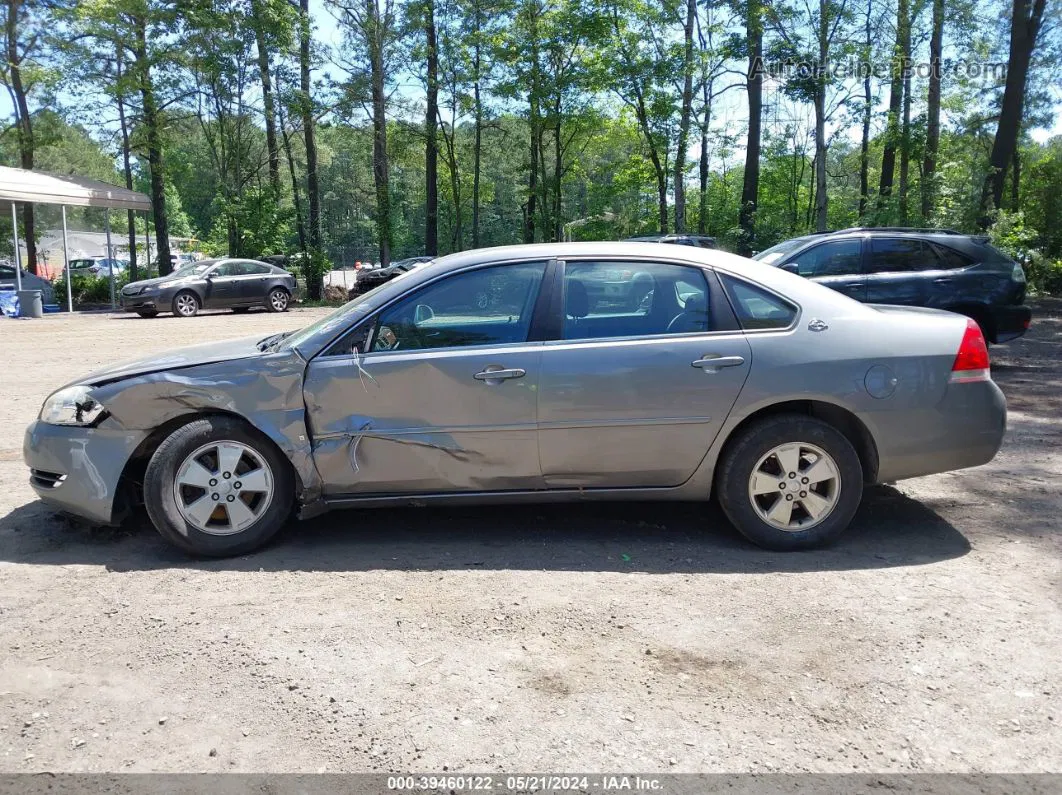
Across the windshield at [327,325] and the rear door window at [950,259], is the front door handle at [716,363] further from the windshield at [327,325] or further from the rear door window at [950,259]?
the rear door window at [950,259]

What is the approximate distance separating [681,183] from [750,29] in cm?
562

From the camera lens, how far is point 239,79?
28.2m

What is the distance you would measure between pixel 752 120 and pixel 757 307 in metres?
24.1

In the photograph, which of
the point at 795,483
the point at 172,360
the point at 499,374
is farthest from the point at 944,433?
the point at 172,360

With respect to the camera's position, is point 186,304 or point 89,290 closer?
point 186,304

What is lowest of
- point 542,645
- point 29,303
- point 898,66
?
point 542,645

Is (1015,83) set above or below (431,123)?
below

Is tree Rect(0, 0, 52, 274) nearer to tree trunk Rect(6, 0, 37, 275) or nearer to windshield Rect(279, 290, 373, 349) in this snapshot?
tree trunk Rect(6, 0, 37, 275)

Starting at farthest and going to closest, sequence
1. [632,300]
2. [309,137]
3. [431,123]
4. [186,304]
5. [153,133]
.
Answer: [431,123]
[309,137]
[153,133]
[186,304]
[632,300]

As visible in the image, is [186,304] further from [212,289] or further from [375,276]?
[375,276]

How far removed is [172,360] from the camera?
441 cm

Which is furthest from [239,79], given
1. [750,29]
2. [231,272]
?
[750,29]

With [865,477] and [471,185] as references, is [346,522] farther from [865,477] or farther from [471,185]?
[471,185]

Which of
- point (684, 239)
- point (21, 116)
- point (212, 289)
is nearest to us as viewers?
point (684, 239)
